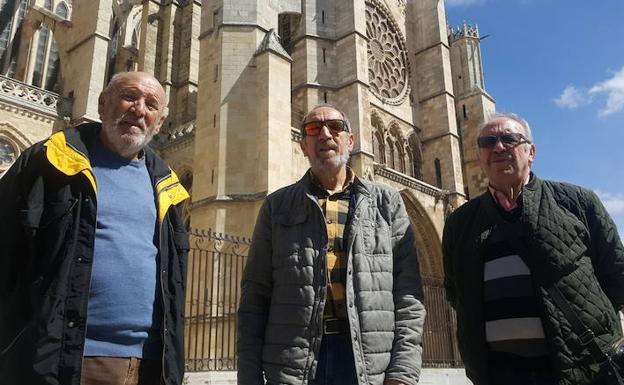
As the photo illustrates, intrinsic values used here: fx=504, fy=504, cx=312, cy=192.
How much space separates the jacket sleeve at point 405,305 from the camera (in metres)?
1.91

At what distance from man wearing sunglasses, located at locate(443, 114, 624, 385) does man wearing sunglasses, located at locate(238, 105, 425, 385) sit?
0.27 meters

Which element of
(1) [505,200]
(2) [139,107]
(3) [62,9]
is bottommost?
(1) [505,200]

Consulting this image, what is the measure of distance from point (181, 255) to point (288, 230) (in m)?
0.49

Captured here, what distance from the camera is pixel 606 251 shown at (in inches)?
81.3

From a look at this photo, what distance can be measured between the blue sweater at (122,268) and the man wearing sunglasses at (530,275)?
1293 millimetres

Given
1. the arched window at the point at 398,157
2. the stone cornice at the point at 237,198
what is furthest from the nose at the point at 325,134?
the arched window at the point at 398,157

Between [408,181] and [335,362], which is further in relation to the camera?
[408,181]

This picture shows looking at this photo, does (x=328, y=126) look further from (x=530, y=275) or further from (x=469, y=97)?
(x=469, y=97)

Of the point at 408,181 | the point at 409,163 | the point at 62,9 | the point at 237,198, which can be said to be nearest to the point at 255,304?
the point at 237,198

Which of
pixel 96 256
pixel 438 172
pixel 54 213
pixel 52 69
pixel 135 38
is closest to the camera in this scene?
pixel 54 213

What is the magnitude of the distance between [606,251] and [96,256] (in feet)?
6.59

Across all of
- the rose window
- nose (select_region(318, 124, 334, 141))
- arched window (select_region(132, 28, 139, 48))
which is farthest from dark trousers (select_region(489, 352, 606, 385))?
arched window (select_region(132, 28, 139, 48))

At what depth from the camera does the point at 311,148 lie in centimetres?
221

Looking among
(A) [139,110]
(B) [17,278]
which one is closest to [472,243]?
(A) [139,110]
